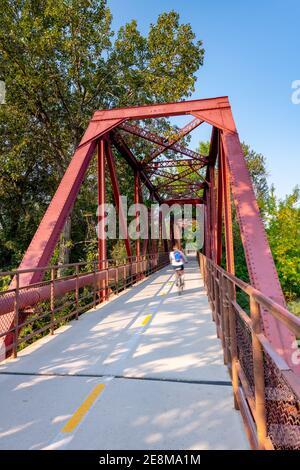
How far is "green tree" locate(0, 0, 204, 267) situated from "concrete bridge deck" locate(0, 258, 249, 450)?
44.2 ft

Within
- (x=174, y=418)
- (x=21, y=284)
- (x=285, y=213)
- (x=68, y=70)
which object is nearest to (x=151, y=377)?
(x=174, y=418)

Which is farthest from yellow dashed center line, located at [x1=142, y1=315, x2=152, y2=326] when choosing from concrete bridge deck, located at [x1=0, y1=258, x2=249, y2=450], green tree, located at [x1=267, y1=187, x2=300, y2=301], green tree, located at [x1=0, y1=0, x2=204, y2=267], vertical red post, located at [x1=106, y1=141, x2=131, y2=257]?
green tree, located at [x1=267, y1=187, x2=300, y2=301]

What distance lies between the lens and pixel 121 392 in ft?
12.3

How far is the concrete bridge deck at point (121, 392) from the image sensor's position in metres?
2.82

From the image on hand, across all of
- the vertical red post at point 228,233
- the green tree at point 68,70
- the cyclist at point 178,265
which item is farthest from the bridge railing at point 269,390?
the green tree at point 68,70

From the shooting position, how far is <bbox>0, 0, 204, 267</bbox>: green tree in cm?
1576

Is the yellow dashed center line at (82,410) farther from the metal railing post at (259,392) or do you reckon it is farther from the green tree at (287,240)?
the green tree at (287,240)

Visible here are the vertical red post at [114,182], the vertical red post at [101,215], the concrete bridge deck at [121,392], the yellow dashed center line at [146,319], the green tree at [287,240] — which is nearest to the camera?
the concrete bridge deck at [121,392]

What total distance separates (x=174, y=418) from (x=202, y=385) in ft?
→ 2.83

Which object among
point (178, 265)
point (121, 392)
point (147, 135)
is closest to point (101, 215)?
point (178, 265)

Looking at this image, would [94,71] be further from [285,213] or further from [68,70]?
[285,213]

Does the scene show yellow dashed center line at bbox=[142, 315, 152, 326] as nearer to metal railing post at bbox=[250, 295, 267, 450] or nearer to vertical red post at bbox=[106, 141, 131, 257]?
metal railing post at bbox=[250, 295, 267, 450]

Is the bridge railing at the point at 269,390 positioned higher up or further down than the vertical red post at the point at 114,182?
further down
